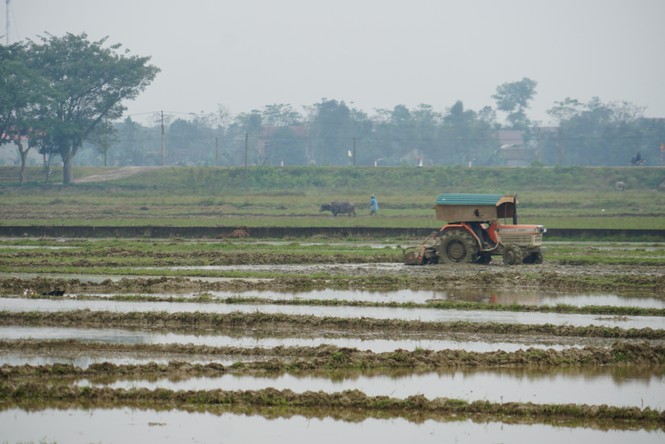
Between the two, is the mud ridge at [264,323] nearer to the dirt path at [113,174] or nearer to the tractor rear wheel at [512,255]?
the tractor rear wheel at [512,255]

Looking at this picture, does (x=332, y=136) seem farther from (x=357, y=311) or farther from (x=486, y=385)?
(x=486, y=385)

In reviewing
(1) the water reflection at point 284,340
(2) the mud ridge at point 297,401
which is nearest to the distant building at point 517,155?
(1) the water reflection at point 284,340

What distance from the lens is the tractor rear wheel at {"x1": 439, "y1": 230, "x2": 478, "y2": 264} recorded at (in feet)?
91.4

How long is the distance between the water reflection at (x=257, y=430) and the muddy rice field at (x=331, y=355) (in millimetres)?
31

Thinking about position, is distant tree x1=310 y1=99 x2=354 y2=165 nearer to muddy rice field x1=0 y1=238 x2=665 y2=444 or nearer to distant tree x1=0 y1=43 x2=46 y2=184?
distant tree x1=0 y1=43 x2=46 y2=184

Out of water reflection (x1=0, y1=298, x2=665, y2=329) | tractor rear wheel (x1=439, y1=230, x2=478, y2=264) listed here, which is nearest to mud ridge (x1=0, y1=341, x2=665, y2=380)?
water reflection (x1=0, y1=298, x2=665, y2=329)

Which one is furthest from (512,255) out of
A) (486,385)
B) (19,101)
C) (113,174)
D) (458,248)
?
(113,174)

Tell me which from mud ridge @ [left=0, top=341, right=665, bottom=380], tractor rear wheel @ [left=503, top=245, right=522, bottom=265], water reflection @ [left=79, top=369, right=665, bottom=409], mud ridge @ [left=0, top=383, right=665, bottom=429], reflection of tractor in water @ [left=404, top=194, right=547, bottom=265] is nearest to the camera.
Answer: mud ridge @ [left=0, top=383, right=665, bottom=429]

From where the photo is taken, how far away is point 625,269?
26.8 metres

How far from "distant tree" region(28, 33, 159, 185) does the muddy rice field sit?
56.6 metres

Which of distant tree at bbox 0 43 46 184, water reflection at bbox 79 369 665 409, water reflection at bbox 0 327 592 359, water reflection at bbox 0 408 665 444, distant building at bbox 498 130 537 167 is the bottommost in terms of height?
water reflection at bbox 0 408 665 444

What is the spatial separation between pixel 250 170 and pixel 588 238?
48.9 metres

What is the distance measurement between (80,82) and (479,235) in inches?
2382

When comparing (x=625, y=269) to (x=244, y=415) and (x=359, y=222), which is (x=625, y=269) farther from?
(x=359, y=222)
